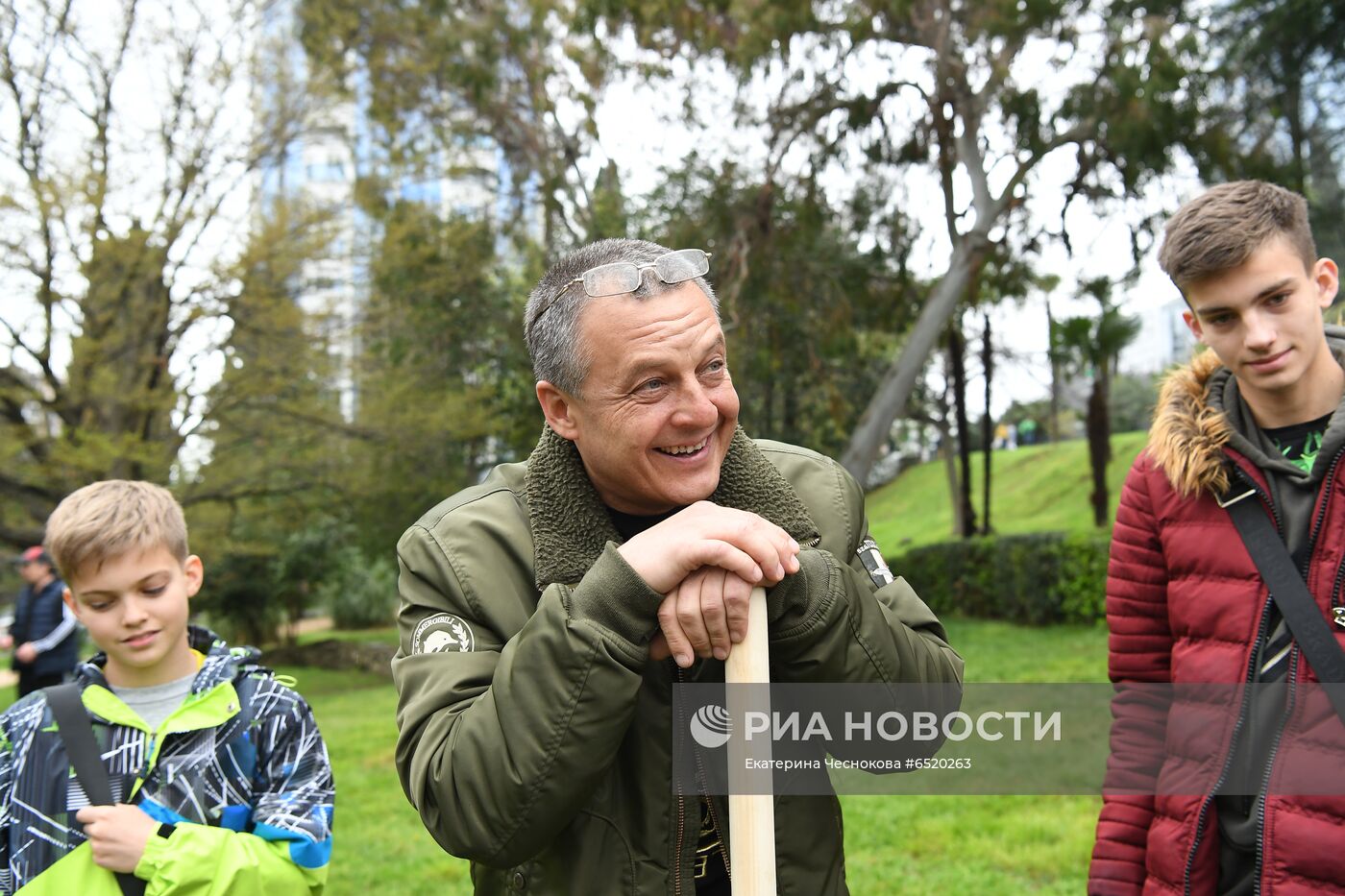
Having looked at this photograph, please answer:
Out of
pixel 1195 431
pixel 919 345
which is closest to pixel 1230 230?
pixel 1195 431

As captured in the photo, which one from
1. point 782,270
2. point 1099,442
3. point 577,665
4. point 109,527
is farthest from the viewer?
point 1099,442

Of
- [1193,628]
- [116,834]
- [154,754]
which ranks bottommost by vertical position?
[116,834]

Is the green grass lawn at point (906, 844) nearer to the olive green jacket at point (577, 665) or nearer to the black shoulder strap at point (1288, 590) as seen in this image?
the black shoulder strap at point (1288, 590)

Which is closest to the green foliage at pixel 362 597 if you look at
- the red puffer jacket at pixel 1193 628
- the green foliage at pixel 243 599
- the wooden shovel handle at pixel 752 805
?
the green foliage at pixel 243 599

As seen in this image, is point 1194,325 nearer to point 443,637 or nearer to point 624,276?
point 624,276

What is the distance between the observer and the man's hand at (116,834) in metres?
2.35

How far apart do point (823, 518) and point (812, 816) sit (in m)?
0.50

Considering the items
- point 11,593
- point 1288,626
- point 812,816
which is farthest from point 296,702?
point 11,593

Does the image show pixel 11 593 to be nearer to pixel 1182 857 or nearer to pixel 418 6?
pixel 418 6

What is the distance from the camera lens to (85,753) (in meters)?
2.46

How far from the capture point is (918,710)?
1.89 meters

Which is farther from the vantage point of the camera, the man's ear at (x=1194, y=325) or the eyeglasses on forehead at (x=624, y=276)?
the man's ear at (x=1194, y=325)

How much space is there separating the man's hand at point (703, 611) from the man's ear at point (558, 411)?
0.41 metres

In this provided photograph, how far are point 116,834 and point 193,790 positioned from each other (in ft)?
0.57
